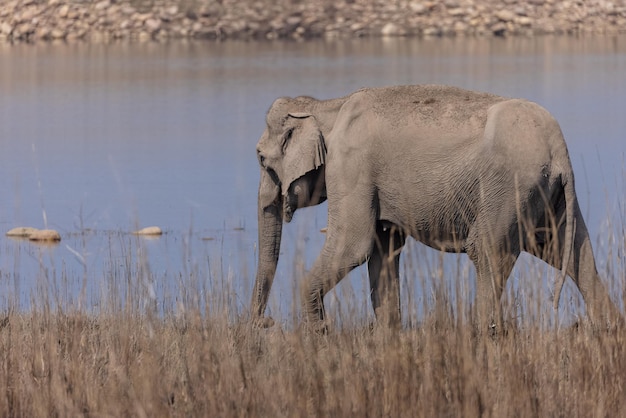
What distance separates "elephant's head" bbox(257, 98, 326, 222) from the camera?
8172mm

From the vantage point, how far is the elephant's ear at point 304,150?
816 cm

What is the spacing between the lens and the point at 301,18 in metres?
46.5

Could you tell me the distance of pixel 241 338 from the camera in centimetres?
742

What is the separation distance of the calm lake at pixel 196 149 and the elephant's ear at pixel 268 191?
382mm

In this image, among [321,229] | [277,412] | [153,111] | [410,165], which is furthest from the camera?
[153,111]

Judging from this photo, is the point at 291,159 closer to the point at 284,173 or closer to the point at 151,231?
the point at 284,173

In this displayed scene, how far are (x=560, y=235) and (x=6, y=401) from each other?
2.93m

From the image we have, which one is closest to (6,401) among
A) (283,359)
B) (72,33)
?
(283,359)

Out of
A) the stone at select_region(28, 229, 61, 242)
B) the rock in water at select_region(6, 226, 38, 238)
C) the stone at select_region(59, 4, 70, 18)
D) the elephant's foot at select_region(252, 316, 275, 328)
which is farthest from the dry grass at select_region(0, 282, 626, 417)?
the stone at select_region(59, 4, 70, 18)

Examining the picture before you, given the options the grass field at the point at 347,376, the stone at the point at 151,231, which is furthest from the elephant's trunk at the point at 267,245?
the stone at the point at 151,231

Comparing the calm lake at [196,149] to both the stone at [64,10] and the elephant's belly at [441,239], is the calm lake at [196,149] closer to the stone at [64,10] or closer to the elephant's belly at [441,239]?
the elephant's belly at [441,239]

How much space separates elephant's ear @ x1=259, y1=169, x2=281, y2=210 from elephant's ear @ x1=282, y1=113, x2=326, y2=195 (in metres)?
0.18

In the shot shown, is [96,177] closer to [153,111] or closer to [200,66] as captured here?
[153,111]

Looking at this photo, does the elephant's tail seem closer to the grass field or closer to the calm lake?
the calm lake
